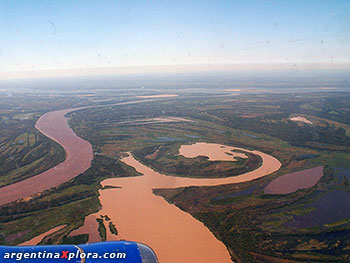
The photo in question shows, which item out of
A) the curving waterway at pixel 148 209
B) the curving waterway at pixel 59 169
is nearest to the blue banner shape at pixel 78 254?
the curving waterway at pixel 148 209

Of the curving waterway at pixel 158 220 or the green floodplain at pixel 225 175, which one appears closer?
the curving waterway at pixel 158 220

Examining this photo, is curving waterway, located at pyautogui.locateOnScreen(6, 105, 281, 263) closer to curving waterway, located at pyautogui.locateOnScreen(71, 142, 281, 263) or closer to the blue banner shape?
curving waterway, located at pyautogui.locateOnScreen(71, 142, 281, 263)

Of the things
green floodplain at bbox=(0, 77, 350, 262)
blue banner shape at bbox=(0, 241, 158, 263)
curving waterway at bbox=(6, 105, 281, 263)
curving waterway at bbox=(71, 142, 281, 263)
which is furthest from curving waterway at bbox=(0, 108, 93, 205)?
blue banner shape at bbox=(0, 241, 158, 263)

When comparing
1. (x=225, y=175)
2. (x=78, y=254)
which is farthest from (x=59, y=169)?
(x=78, y=254)

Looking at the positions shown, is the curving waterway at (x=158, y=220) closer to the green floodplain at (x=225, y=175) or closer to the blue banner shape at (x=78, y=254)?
the green floodplain at (x=225, y=175)

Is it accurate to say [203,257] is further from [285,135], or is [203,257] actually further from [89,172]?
[285,135]

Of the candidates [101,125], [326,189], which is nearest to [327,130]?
[326,189]

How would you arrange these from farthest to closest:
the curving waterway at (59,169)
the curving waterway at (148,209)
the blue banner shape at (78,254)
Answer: the curving waterway at (59,169) < the curving waterway at (148,209) < the blue banner shape at (78,254)

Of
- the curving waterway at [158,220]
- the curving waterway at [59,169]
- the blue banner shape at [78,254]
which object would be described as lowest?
the curving waterway at [158,220]
